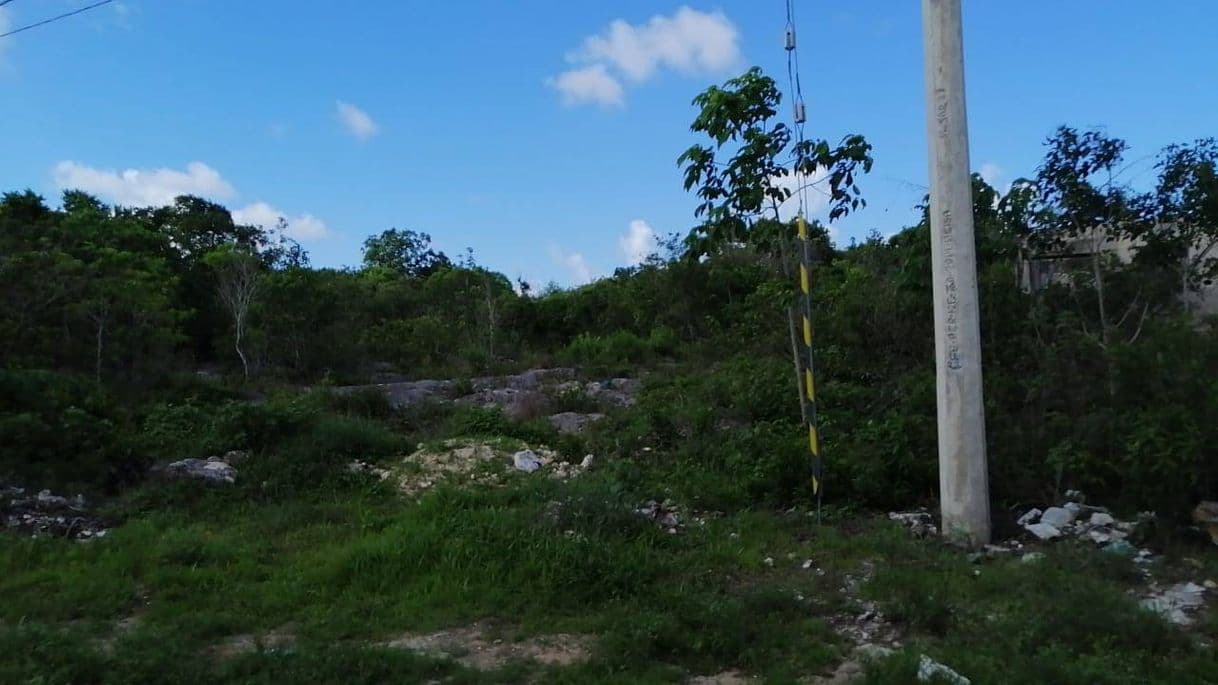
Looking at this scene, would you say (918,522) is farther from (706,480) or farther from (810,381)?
(706,480)

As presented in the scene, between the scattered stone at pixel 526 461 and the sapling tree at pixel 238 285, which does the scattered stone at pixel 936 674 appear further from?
the sapling tree at pixel 238 285

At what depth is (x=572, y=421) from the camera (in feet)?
34.1

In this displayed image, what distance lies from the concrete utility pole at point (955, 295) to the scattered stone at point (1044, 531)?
0.39m

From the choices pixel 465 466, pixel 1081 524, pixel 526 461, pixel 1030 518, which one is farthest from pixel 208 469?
pixel 1081 524

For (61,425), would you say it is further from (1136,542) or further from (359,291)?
(359,291)

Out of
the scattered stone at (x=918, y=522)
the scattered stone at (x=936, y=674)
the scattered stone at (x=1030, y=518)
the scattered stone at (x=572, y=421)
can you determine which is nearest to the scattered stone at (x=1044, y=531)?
the scattered stone at (x=1030, y=518)

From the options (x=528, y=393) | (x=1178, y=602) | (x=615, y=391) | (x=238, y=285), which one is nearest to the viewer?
(x=1178, y=602)

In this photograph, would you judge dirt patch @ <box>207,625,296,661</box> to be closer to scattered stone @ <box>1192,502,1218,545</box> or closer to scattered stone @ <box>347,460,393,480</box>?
scattered stone @ <box>347,460,393,480</box>

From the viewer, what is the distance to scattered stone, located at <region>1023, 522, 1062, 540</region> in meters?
5.82

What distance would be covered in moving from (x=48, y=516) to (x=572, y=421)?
547cm

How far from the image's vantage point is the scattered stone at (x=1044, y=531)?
5824 millimetres

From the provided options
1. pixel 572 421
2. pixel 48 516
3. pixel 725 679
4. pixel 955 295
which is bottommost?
pixel 725 679

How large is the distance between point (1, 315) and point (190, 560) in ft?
25.8

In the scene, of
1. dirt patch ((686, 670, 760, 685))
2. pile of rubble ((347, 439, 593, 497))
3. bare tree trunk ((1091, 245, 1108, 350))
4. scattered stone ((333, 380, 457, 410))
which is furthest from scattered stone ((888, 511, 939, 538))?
scattered stone ((333, 380, 457, 410))
